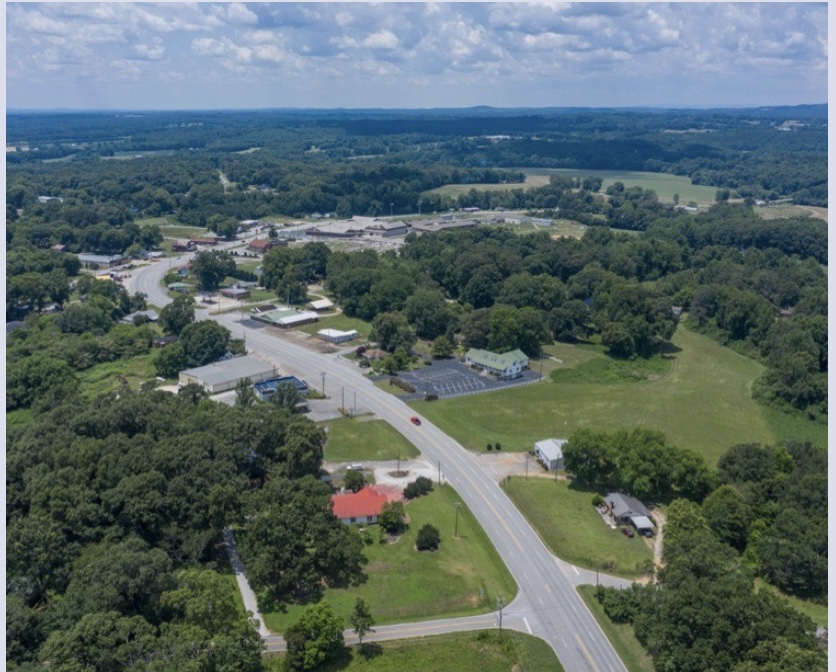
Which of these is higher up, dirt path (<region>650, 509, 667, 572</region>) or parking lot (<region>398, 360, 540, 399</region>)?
parking lot (<region>398, 360, 540, 399</region>)

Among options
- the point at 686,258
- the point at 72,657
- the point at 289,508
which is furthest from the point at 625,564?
the point at 686,258

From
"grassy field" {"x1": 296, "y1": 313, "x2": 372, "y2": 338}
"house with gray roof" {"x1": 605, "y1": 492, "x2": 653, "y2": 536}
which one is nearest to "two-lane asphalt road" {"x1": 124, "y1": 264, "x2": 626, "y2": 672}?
"house with gray roof" {"x1": 605, "y1": 492, "x2": 653, "y2": 536}

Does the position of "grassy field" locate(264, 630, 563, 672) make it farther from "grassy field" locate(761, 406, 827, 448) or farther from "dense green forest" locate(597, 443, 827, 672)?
"grassy field" locate(761, 406, 827, 448)

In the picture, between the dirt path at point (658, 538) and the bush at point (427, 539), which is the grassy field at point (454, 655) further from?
the dirt path at point (658, 538)

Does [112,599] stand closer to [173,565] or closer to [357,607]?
[173,565]

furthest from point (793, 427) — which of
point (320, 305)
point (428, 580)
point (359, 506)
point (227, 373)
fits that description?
point (320, 305)

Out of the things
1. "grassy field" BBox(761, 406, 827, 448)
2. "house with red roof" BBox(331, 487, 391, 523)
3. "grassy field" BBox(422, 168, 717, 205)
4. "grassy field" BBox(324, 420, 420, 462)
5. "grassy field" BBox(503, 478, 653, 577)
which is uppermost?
"grassy field" BBox(422, 168, 717, 205)

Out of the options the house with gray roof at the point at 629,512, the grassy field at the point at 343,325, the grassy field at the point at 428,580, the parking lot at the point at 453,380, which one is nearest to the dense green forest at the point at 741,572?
the house with gray roof at the point at 629,512

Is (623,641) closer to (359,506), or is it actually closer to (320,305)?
(359,506)
